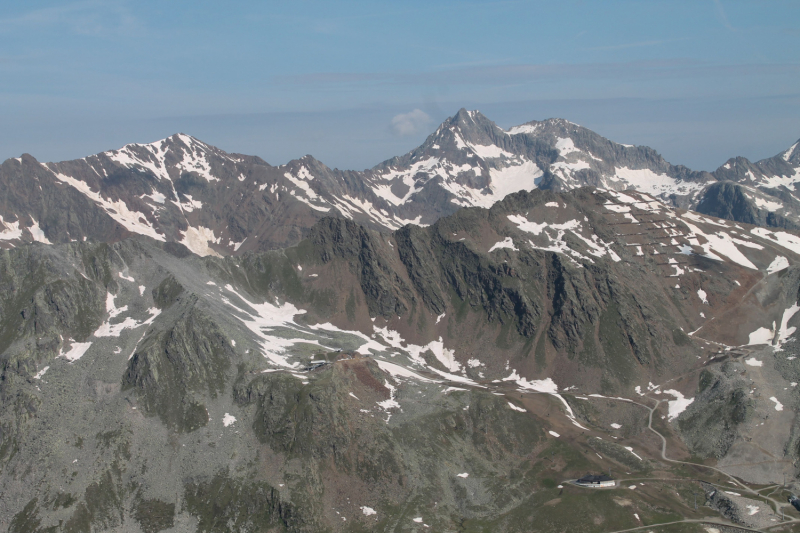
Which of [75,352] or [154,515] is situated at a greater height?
[75,352]

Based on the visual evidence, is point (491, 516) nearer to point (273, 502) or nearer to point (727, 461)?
point (273, 502)

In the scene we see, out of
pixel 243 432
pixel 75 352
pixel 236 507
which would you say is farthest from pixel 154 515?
pixel 75 352

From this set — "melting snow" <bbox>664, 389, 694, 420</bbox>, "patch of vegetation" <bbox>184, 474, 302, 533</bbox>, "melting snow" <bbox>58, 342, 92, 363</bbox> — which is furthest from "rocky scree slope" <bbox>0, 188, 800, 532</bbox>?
"melting snow" <bbox>664, 389, 694, 420</bbox>

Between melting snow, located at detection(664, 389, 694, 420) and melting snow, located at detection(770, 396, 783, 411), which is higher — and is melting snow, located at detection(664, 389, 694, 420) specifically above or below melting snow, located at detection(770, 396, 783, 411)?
below

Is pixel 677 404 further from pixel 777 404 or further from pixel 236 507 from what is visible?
pixel 236 507

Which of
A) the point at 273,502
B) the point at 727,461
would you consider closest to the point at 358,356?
the point at 273,502

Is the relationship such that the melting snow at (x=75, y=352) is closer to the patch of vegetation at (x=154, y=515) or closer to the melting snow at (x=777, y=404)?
the patch of vegetation at (x=154, y=515)

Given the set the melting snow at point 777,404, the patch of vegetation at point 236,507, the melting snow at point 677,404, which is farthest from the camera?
the melting snow at point 677,404

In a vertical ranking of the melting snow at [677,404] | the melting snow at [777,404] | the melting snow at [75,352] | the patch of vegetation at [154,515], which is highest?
the melting snow at [75,352]

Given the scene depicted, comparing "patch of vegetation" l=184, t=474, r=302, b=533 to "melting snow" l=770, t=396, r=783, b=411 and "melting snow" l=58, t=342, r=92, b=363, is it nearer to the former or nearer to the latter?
"melting snow" l=58, t=342, r=92, b=363

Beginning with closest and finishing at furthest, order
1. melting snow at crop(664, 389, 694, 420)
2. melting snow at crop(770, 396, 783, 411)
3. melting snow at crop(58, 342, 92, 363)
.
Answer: melting snow at crop(770, 396, 783, 411) < melting snow at crop(58, 342, 92, 363) < melting snow at crop(664, 389, 694, 420)

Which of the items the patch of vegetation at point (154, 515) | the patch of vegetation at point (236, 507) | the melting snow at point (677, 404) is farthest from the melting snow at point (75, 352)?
the melting snow at point (677, 404)
